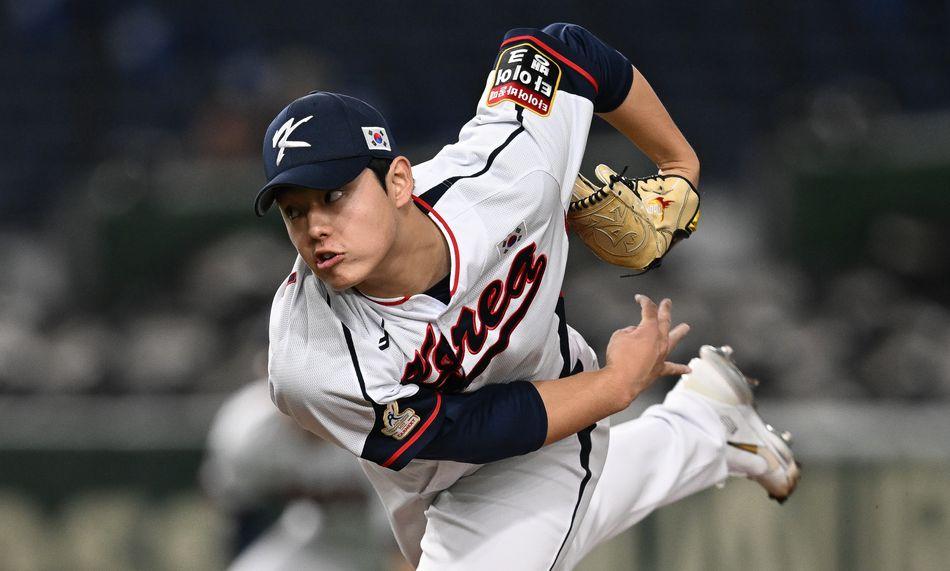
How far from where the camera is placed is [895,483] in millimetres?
5223

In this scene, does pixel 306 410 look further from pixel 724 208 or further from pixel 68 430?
pixel 724 208

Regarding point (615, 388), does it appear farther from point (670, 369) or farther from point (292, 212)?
point (292, 212)

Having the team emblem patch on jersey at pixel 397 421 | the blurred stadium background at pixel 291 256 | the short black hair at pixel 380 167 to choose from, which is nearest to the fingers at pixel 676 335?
the team emblem patch on jersey at pixel 397 421

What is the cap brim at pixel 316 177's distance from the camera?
2756 mm

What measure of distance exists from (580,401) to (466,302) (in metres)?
0.34

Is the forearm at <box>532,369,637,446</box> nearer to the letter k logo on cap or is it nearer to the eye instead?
the eye

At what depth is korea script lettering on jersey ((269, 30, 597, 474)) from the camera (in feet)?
9.76

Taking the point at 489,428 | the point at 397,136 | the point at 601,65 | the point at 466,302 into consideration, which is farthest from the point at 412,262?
the point at 397,136

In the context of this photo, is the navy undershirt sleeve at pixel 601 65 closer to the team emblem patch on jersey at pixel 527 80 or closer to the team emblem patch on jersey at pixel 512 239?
the team emblem patch on jersey at pixel 527 80

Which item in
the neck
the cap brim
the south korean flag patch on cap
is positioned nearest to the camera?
the cap brim

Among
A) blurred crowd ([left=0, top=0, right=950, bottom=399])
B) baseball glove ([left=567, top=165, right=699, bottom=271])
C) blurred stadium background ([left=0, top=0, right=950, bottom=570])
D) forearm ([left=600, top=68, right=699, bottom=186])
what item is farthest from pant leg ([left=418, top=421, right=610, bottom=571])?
blurred crowd ([left=0, top=0, right=950, bottom=399])

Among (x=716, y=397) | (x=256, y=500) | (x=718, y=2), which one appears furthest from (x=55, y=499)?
(x=718, y=2)

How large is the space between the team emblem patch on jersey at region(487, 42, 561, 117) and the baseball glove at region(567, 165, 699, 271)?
26cm

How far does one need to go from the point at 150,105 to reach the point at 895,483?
19.5ft
